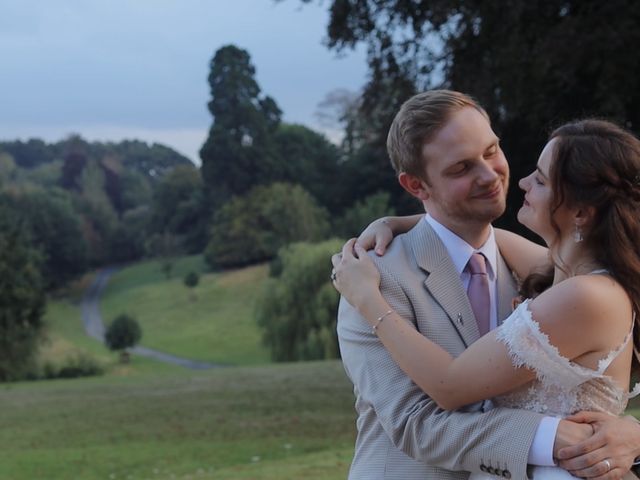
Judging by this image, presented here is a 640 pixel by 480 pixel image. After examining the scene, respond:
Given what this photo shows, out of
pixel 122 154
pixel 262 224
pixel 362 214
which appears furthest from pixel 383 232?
pixel 122 154

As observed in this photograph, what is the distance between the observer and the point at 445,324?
2.55 metres

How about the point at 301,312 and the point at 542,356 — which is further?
the point at 301,312

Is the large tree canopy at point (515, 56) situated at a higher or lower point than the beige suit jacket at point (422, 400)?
higher

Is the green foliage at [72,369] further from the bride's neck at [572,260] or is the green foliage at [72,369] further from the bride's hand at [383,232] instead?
the bride's neck at [572,260]

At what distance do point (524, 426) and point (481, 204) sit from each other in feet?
2.06

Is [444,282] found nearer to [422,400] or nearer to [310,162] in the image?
[422,400]

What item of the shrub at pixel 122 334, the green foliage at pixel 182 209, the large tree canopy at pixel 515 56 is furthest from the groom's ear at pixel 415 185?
the green foliage at pixel 182 209

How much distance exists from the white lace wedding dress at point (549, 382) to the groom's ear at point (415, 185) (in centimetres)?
48

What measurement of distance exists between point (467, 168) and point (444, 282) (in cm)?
32

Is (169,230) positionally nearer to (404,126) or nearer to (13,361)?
(13,361)

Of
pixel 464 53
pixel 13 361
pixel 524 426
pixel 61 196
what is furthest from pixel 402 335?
pixel 61 196

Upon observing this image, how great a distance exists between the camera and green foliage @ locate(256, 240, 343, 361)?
32062 mm

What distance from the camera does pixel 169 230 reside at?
82562 millimetres

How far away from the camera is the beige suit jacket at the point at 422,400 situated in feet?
7.68
